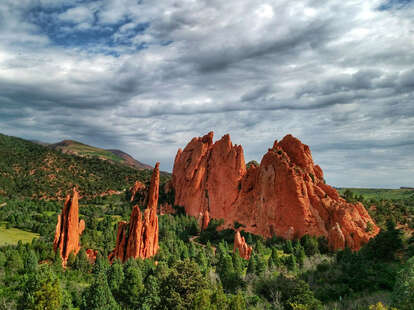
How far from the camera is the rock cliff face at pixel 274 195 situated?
60406 mm

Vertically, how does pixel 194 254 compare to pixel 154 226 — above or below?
below

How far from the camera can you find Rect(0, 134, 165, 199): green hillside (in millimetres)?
118125

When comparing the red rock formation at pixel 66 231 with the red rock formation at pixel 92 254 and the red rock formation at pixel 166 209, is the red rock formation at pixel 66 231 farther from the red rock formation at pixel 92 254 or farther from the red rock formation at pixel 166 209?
the red rock formation at pixel 166 209

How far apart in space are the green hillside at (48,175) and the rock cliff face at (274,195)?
191 feet

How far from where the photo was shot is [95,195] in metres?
127

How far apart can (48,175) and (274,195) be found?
108490mm

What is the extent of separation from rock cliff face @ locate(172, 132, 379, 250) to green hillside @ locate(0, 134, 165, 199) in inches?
2290

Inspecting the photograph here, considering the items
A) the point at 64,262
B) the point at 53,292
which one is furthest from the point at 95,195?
the point at 53,292

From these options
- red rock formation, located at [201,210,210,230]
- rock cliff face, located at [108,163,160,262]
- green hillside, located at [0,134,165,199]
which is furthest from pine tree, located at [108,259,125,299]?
green hillside, located at [0,134,165,199]

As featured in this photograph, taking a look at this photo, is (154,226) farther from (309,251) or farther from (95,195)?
(95,195)

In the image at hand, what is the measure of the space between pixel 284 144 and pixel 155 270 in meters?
50.1

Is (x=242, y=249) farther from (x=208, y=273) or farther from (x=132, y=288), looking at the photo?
(x=132, y=288)

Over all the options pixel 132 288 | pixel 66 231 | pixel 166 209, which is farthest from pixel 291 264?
pixel 166 209

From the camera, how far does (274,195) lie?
70.8 meters
